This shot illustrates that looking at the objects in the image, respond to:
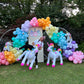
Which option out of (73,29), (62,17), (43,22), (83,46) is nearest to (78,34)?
(73,29)

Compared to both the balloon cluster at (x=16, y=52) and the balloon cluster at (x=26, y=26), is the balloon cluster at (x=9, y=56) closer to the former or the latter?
the balloon cluster at (x=16, y=52)

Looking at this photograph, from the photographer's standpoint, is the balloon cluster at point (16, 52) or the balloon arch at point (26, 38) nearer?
the balloon arch at point (26, 38)

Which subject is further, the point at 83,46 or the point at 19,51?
the point at 83,46

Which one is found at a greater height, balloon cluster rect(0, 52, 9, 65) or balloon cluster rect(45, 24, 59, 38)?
balloon cluster rect(45, 24, 59, 38)

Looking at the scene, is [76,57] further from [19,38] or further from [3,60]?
[3,60]

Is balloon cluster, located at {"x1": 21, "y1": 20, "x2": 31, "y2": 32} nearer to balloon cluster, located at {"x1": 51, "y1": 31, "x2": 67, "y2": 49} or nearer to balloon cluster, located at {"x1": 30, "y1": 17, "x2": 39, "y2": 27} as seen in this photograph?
balloon cluster, located at {"x1": 30, "y1": 17, "x2": 39, "y2": 27}

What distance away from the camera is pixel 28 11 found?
953 cm

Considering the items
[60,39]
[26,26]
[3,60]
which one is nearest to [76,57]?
[60,39]

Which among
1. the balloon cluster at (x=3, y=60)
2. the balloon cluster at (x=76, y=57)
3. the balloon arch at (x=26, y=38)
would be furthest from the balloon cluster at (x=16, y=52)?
the balloon cluster at (x=76, y=57)

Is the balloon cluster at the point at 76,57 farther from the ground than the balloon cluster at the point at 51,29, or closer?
closer

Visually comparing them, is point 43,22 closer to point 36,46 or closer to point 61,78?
point 36,46

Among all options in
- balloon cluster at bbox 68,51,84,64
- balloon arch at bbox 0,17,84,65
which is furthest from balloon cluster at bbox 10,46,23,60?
balloon cluster at bbox 68,51,84,64

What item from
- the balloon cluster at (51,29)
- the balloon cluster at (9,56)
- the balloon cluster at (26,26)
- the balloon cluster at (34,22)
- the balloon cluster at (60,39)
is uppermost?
the balloon cluster at (34,22)

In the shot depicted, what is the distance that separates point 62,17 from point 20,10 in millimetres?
3737
